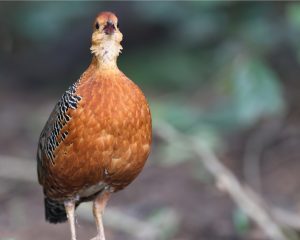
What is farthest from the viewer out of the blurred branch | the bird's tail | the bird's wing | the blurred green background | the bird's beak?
the blurred green background

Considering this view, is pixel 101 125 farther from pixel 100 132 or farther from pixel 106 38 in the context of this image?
pixel 106 38

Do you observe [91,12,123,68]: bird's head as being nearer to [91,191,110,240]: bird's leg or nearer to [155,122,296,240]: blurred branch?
[91,191,110,240]: bird's leg

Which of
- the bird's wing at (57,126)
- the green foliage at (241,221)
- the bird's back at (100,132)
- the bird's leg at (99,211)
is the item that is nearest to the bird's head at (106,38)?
the bird's back at (100,132)

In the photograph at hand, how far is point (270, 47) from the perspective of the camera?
10406 millimetres

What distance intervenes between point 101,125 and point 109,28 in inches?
24.2

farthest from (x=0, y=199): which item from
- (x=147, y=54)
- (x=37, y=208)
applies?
(x=147, y=54)

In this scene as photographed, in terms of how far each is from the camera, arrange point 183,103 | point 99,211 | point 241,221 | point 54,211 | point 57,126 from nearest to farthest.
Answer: point 57,126
point 99,211
point 54,211
point 241,221
point 183,103

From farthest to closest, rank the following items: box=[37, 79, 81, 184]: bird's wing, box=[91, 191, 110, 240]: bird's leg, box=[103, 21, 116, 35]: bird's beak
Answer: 1. box=[91, 191, 110, 240]: bird's leg
2. box=[37, 79, 81, 184]: bird's wing
3. box=[103, 21, 116, 35]: bird's beak

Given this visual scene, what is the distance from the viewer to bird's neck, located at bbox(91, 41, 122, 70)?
5242 millimetres

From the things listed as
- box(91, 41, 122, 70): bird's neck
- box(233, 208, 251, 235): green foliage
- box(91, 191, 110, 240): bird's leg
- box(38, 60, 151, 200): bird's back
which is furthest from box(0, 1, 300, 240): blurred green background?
box(91, 41, 122, 70): bird's neck

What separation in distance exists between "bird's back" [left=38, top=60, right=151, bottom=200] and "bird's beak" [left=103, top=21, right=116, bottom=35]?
285 millimetres

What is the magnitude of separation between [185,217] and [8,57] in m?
6.78

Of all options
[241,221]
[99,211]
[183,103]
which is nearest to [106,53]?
[99,211]

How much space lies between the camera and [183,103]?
1102cm
